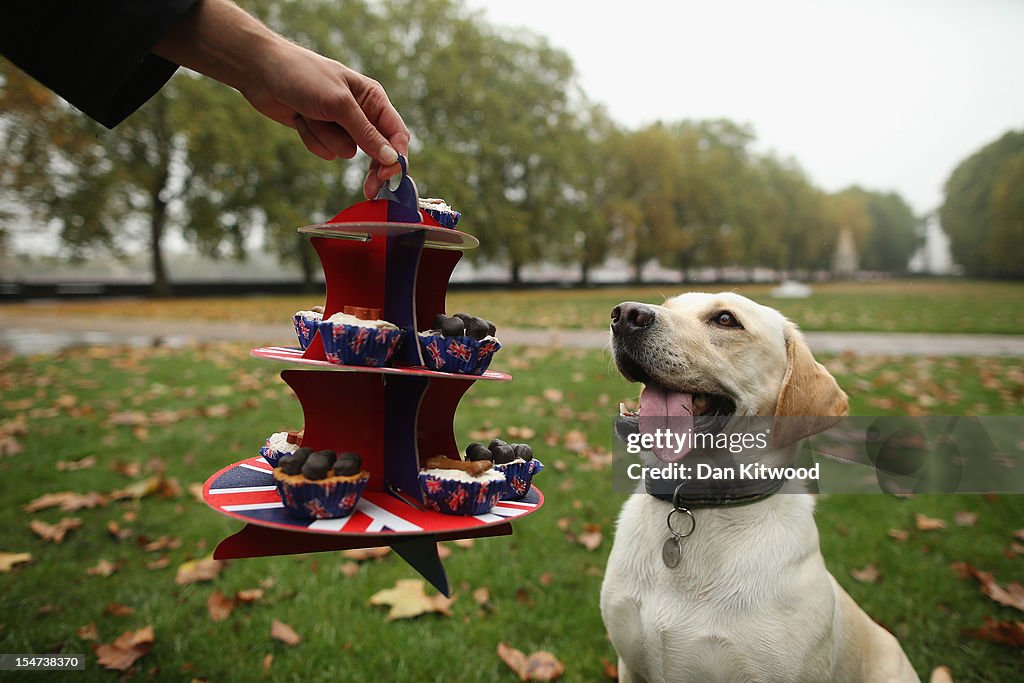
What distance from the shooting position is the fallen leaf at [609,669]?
2.86m

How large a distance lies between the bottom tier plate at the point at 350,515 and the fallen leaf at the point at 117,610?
244cm

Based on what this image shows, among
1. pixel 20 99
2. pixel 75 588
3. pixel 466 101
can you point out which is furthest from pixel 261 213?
pixel 75 588

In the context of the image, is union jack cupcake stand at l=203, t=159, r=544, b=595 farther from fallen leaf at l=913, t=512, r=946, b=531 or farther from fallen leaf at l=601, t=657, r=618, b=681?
fallen leaf at l=913, t=512, r=946, b=531

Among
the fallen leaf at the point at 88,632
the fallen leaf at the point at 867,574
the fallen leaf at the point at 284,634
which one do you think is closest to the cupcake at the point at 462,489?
the fallen leaf at the point at 284,634

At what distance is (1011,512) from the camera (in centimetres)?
445

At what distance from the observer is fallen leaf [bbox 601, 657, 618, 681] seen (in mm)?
2857

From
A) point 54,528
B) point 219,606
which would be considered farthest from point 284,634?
point 54,528

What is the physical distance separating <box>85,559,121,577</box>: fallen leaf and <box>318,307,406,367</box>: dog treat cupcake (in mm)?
3319

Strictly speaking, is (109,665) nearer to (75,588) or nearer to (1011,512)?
(75,588)

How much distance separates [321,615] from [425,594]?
580mm

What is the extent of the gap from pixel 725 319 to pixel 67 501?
4.67 metres

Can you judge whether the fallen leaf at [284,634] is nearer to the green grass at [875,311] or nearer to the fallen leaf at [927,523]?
the fallen leaf at [927,523]

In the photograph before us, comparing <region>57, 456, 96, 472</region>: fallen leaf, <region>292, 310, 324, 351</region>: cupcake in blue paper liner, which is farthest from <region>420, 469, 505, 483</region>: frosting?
<region>57, 456, 96, 472</region>: fallen leaf

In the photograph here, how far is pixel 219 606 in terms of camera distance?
3.27 meters
